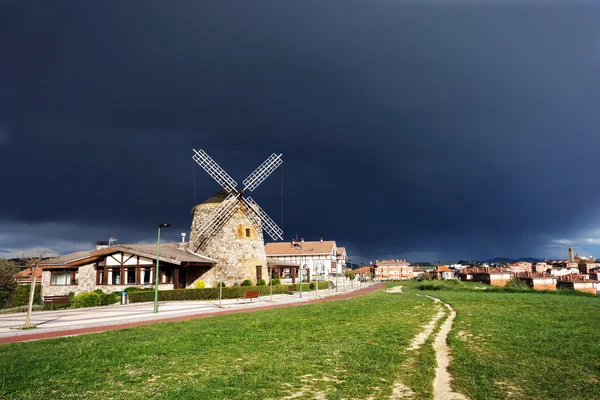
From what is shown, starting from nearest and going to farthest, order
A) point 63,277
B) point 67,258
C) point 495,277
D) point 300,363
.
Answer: point 300,363 → point 63,277 → point 67,258 → point 495,277

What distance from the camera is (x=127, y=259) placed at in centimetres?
3900

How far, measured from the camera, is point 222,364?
10.6m

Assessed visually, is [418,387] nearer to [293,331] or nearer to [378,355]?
[378,355]

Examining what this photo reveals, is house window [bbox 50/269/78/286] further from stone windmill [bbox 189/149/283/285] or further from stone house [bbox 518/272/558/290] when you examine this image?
stone house [bbox 518/272/558/290]

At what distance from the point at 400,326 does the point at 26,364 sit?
14.3 m

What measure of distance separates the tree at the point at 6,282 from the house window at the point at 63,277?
8.77 meters

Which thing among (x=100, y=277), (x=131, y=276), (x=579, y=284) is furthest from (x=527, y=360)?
A: (x=579, y=284)

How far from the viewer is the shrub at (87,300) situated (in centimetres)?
3192

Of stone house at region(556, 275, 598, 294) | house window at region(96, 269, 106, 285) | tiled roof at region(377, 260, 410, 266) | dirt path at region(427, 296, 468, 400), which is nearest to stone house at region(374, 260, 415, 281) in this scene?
tiled roof at region(377, 260, 410, 266)

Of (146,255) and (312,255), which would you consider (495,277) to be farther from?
(146,255)

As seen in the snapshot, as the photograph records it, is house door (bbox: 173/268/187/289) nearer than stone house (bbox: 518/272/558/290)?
Yes

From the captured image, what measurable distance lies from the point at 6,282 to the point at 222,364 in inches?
1891

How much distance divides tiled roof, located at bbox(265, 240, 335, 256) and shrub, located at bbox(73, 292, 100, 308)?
5769 cm

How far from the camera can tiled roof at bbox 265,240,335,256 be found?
8988cm
